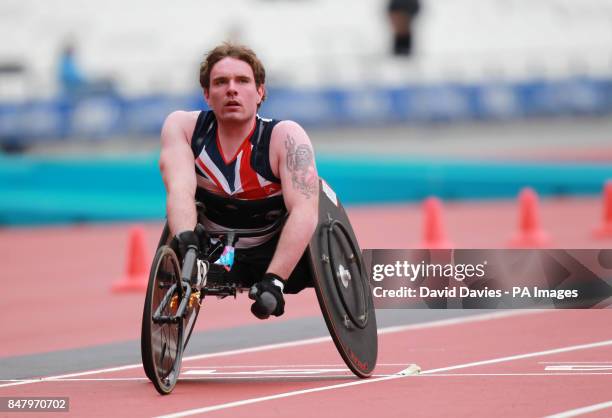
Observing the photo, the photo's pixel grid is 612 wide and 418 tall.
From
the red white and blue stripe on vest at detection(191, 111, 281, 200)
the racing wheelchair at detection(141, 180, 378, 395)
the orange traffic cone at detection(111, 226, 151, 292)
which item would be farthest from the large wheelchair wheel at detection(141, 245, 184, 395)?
the orange traffic cone at detection(111, 226, 151, 292)

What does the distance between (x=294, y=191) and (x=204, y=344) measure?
264 centimetres

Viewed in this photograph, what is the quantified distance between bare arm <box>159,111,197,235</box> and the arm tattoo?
52 centimetres

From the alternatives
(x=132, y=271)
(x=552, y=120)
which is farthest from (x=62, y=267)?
(x=552, y=120)

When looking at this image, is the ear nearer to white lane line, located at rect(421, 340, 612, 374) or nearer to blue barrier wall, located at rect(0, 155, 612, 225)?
white lane line, located at rect(421, 340, 612, 374)

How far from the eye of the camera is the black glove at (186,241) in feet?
23.7

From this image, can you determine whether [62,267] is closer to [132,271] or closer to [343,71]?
[132,271]

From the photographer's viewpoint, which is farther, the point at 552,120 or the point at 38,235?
the point at 552,120

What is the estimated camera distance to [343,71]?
1197 inches

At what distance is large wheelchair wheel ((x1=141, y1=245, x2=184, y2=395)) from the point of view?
677 centimetres

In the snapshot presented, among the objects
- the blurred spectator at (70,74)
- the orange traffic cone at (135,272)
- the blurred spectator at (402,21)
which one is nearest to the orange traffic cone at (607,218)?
the orange traffic cone at (135,272)

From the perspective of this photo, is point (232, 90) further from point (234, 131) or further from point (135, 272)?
point (135, 272)

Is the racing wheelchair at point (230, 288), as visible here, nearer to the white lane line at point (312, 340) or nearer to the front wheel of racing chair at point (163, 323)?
the front wheel of racing chair at point (163, 323)

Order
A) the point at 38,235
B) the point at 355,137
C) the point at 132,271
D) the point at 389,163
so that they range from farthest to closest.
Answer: the point at 355,137, the point at 389,163, the point at 38,235, the point at 132,271

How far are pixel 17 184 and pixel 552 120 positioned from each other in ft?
43.6
